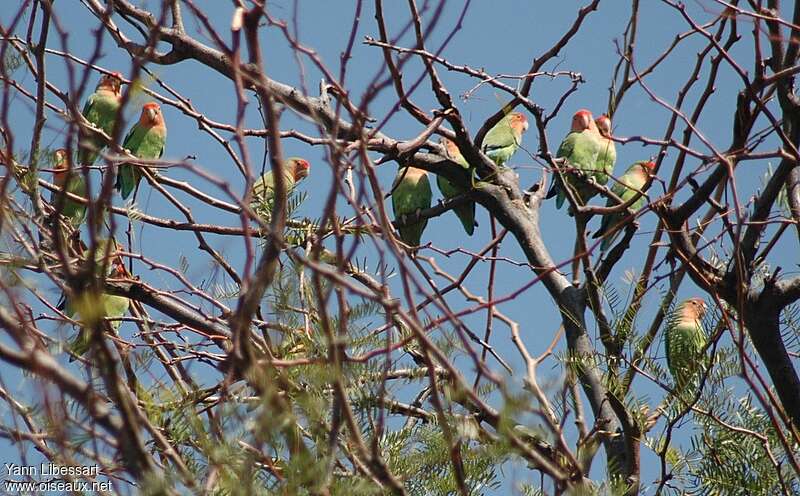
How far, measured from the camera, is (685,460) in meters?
2.41

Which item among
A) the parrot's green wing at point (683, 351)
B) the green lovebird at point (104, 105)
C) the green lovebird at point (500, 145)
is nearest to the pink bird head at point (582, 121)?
the green lovebird at point (500, 145)

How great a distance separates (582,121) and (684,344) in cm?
337

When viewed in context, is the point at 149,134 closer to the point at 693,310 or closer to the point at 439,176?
the point at 439,176

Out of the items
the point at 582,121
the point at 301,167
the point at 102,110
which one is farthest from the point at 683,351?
the point at 301,167

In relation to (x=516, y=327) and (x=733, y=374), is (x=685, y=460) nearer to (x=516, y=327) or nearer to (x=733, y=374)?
(x=733, y=374)

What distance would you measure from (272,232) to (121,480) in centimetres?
85

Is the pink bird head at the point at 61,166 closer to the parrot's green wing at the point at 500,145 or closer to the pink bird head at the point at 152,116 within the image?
the parrot's green wing at the point at 500,145

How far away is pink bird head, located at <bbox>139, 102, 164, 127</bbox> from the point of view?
20.1ft

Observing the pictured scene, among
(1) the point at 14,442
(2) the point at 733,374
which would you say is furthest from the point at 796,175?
(1) the point at 14,442

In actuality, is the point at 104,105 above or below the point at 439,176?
above

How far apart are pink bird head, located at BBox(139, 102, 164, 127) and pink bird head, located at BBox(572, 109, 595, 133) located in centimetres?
265

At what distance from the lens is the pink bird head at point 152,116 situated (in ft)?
20.1

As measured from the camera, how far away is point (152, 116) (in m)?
6.17

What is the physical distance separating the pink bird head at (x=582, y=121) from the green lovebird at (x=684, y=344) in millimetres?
1982
